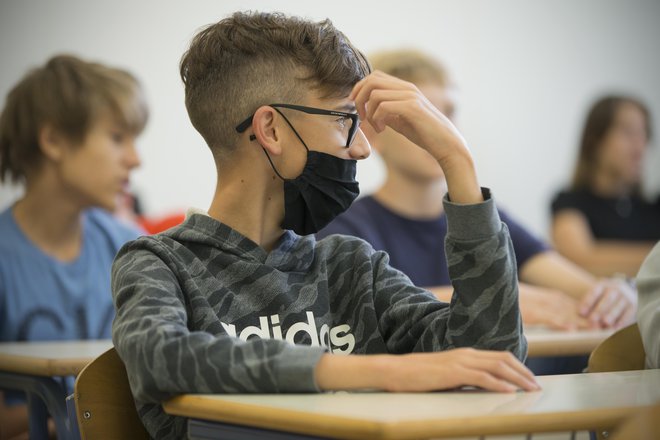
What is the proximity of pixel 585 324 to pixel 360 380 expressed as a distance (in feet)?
4.32

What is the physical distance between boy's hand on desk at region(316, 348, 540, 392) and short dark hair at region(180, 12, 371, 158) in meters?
0.54

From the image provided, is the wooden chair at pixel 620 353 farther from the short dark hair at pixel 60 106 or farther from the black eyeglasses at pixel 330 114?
the short dark hair at pixel 60 106

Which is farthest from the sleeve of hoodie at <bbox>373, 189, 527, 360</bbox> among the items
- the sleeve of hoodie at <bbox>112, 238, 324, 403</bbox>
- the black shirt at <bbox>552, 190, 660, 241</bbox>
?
the black shirt at <bbox>552, 190, 660, 241</bbox>

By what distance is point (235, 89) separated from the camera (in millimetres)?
1518

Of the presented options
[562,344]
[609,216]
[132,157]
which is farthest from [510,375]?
[609,216]

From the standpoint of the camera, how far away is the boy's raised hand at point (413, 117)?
4.56 ft

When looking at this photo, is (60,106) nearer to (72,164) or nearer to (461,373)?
(72,164)

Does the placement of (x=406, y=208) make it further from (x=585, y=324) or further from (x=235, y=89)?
(x=235, y=89)

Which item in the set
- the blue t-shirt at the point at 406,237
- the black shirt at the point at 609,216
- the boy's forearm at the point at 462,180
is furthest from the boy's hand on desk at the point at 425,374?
the black shirt at the point at 609,216

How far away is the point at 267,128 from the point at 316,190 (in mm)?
132

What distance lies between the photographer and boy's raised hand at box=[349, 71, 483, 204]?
1.39 metres

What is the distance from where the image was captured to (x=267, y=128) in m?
1.50

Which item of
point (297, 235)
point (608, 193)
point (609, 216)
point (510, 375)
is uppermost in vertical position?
point (297, 235)

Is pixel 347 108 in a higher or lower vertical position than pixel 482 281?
higher
